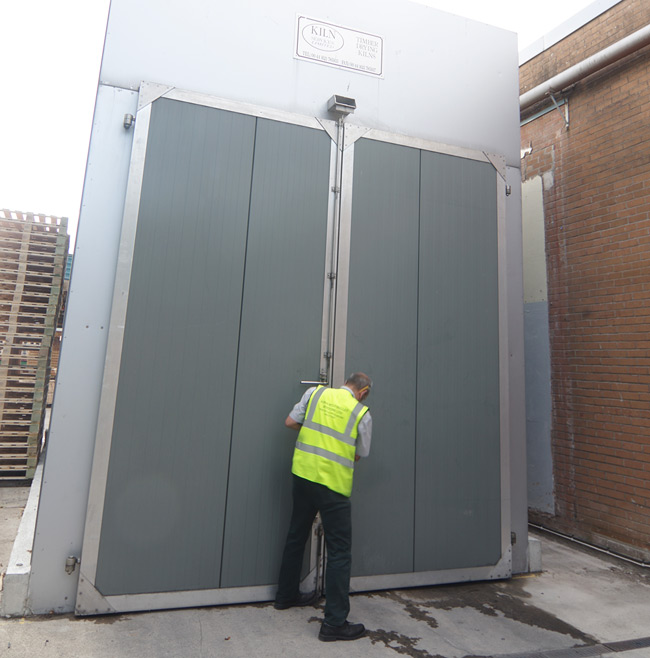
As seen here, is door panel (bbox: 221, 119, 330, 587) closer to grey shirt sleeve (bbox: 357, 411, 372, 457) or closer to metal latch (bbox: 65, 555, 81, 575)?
grey shirt sleeve (bbox: 357, 411, 372, 457)

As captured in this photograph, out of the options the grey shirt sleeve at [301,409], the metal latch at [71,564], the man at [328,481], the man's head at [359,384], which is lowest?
the metal latch at [71,564]

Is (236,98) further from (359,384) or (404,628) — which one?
(404,628)

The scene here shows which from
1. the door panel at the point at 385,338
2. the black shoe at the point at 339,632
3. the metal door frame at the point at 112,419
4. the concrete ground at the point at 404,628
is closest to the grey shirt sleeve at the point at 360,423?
the metal door frame at the point at 112,419

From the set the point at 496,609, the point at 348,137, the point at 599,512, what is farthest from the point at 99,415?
the point at 599,512

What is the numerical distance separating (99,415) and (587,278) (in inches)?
216

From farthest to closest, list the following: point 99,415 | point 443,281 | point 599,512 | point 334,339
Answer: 1. point 599,512
2. point 443,281
3. point 334,339
4. point 99,415

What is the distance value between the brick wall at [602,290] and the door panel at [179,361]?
424cm

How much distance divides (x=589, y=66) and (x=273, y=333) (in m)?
5.09

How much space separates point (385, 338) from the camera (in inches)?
183

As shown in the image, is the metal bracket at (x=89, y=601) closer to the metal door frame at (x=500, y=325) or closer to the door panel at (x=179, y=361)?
the door panel at (x=179, y=361)

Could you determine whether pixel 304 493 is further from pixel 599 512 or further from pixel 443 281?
pixel 599 512

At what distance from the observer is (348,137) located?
470 centimetres

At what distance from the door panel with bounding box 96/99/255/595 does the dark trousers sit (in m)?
0.56

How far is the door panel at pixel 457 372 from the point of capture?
15.3 feet
